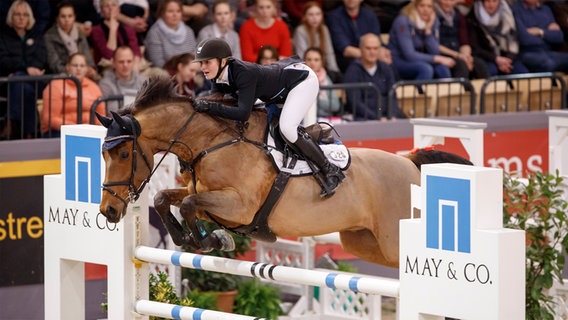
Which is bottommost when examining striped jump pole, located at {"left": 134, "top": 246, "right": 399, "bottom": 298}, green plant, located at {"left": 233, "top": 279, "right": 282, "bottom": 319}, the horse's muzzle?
green plant, located at {"left": 233, "top": 279, "right": 282, "bottom": 319}

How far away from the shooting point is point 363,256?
24.2ft

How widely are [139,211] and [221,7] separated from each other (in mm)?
4114

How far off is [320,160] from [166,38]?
12.6 feet

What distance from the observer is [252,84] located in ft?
21.5

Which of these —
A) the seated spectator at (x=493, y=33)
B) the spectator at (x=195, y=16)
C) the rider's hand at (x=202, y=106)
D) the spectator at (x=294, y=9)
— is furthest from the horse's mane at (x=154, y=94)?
the seated spectator at (x=493, y=33)

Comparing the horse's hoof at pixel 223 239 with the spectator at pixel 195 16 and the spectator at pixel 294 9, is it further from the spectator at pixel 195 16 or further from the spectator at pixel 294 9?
the spectator at pixel 294 9

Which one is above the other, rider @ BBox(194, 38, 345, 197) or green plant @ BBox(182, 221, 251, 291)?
rider @ BBox(194, 38, 345, 197)

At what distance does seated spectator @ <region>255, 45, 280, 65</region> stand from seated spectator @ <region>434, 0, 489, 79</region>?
2.52 m

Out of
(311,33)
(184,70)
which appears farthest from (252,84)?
(311,33)

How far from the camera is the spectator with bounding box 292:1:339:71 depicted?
1113cm

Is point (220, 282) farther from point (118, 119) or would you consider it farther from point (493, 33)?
point (493, 33)

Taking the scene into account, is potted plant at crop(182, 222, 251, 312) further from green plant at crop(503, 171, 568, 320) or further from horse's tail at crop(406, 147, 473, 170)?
green plant at crop(503, 171, 568, 320)

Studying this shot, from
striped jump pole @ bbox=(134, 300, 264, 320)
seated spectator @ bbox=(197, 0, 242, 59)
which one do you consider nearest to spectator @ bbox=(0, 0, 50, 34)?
seated spectator @ bbox=(197, 0, 242, 59)

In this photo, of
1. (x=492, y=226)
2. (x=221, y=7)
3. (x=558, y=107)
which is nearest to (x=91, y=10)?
(x=221, y=7)
